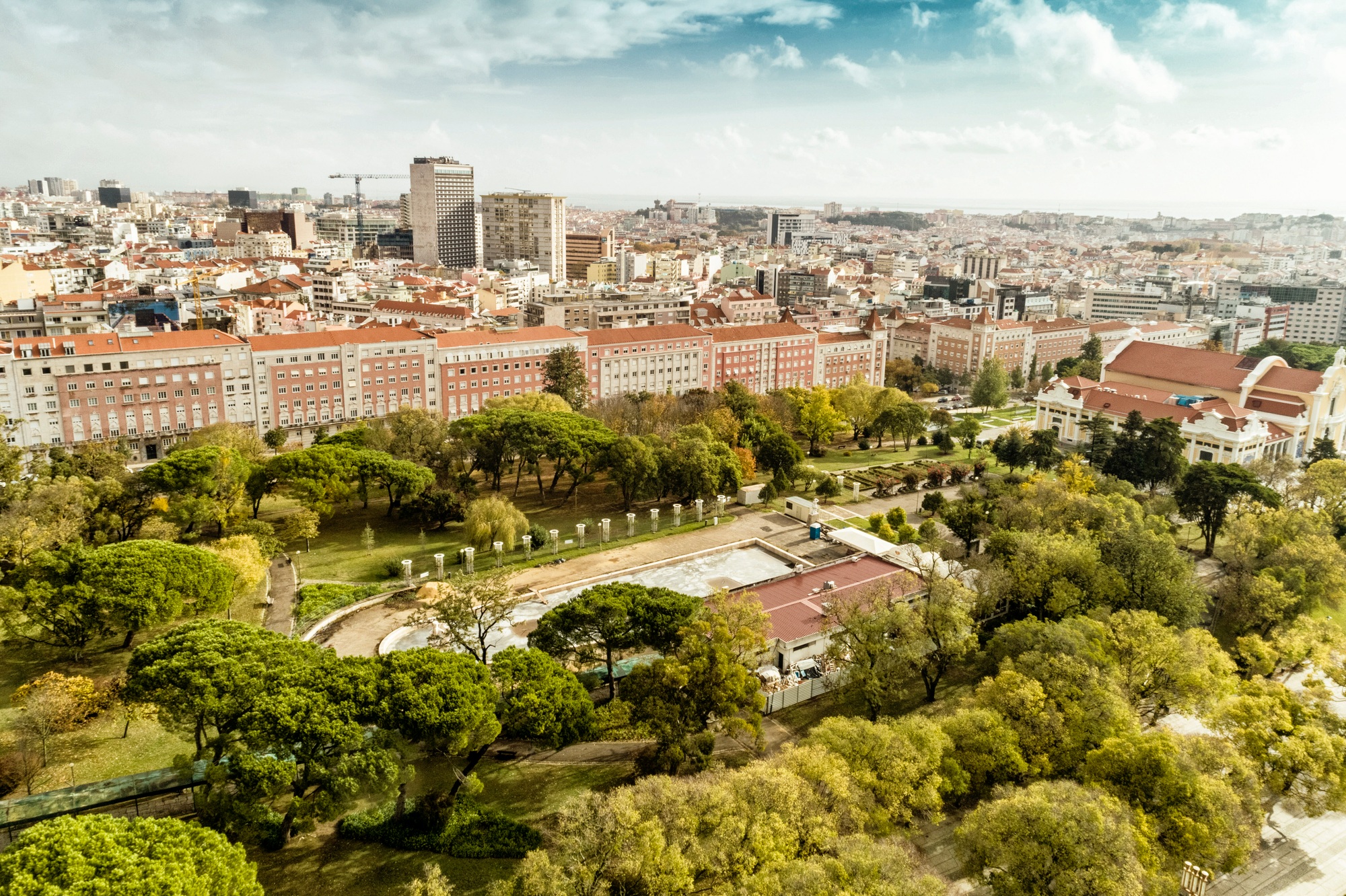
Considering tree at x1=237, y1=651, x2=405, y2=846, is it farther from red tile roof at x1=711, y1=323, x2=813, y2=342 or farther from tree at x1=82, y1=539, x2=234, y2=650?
red tile roof at x1=711, y1=323, x2=813, y2=342

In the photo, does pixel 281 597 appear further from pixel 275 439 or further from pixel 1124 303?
pixel 1124 303

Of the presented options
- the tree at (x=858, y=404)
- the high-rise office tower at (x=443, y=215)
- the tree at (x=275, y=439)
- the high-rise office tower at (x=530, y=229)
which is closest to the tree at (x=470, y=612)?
the tree at (x=275, y=439)

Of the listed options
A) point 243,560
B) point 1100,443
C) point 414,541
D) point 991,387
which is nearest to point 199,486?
point 243,560

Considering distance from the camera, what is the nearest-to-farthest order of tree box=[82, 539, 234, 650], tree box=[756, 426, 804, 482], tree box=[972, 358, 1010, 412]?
1. tree box=[82, 539, 234, 650]
2. tree box=[756, 426, 804, 482]
3. tree box=[972, 358, 1010, 412]

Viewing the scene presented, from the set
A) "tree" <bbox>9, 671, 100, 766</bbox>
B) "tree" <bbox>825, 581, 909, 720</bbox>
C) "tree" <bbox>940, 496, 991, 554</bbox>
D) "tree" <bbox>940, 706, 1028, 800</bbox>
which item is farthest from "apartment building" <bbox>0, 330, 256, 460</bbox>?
"tree" <bbox>940, 706, 1028, 800</bbox>

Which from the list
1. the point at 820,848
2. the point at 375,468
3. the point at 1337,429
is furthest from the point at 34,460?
the point at 1337,429
